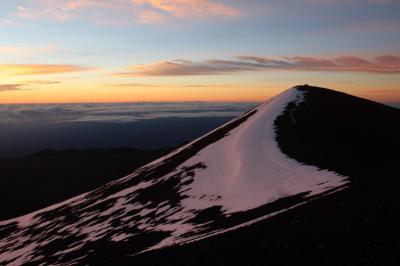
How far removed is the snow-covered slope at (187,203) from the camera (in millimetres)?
40000

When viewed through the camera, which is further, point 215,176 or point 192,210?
point 215,176

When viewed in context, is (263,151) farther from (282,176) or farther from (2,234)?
(2,234)

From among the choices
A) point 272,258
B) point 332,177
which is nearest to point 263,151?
point 332,177

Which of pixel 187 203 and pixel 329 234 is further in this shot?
pixel 187 203

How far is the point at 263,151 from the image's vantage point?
65.9m

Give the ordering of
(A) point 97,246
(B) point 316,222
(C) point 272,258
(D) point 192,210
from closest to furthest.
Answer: (C) point 272,258
(B) point 316,222
(A) point 97,246
(D) point 192,210

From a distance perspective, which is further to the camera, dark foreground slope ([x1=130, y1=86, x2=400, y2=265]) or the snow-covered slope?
the snow-covered slope

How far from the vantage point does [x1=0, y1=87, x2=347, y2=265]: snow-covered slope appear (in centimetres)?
4000

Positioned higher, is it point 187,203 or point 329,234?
point 329,234

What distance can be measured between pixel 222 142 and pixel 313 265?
67369mm

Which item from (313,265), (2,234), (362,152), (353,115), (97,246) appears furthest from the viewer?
(2,234)

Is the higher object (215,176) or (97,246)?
(215,176)

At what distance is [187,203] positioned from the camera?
55125mm

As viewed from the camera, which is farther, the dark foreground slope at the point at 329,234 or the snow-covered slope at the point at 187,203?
the snow-covered slope at the point at 187,203
